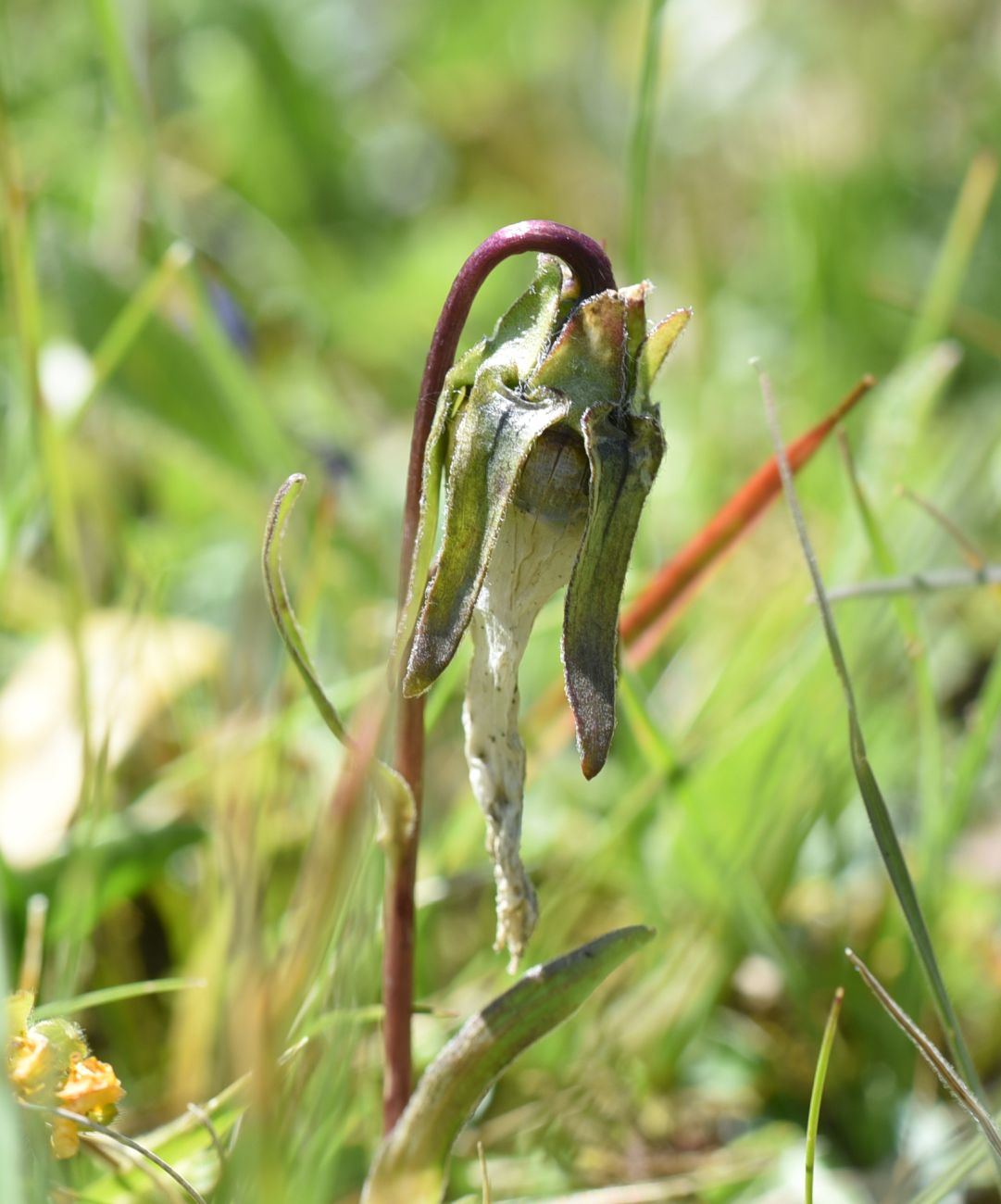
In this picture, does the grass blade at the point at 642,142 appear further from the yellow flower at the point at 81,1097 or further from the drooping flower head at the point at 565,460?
the yellow flower at the point at 81,1097

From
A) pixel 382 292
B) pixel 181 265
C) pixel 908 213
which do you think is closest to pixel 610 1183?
pixel 181 265

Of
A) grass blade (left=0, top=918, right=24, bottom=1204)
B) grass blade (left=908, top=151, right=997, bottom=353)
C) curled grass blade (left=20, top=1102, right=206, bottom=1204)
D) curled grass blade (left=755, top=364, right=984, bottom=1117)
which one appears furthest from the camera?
grass blade (left=908, top=151, right=997, bottom=353)

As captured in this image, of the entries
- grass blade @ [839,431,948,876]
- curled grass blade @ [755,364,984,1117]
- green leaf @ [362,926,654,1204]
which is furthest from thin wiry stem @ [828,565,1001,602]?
green leaf @ [362,926,654,1204]

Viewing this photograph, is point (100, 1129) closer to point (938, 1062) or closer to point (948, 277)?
point (938, 1062)

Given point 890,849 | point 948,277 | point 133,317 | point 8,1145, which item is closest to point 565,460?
point 890,849

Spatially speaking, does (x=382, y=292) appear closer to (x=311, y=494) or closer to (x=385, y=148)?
(x=385, y=148)

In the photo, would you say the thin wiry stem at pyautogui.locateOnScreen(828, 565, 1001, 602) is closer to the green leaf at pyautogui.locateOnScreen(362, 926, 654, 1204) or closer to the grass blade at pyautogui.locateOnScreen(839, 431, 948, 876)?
Answer: the grass blade at pyautogui.locateOnScreen(839, 431, 948, 876)

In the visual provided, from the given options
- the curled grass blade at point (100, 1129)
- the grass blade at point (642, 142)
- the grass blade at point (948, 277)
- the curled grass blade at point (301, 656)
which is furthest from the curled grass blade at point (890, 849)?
the grass blade at point (948, 277)
